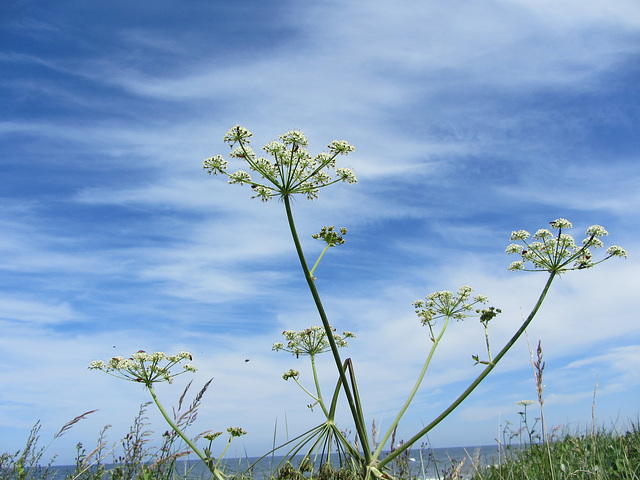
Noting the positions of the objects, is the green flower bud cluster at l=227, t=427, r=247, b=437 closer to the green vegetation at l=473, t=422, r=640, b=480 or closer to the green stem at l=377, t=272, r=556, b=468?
the green stem at l=377, t=272, r=556, b=468

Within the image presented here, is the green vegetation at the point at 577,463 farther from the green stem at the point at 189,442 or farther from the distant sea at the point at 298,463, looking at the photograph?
the green stem at the point at 189,442

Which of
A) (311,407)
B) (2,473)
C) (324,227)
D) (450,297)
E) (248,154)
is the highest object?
(248,154)

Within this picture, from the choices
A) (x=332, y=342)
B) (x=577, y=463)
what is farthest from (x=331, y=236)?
(x=577, y=463)

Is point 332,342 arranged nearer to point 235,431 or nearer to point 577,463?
point 235,431

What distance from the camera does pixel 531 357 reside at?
534 centimetres

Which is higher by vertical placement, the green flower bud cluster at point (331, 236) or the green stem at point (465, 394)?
the green flower bud cluster at point (331, 236)

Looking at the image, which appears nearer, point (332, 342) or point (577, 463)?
point (332, 342)

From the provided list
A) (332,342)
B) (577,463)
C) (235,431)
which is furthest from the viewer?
(577,463)

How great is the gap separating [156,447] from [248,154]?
3887 millimetres

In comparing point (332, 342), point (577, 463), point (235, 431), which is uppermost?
point (332, 342)

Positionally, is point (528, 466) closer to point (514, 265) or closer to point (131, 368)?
point (514, 265)

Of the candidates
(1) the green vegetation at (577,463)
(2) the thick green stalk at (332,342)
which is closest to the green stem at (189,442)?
(2) the thick green stalk at (332,342)

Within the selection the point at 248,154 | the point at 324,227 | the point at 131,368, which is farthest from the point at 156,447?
the point at 248,154

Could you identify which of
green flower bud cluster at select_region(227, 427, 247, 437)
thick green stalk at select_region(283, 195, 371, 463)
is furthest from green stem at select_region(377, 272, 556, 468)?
green flower bud cluster at select_region(227, 427, 247, 437)
